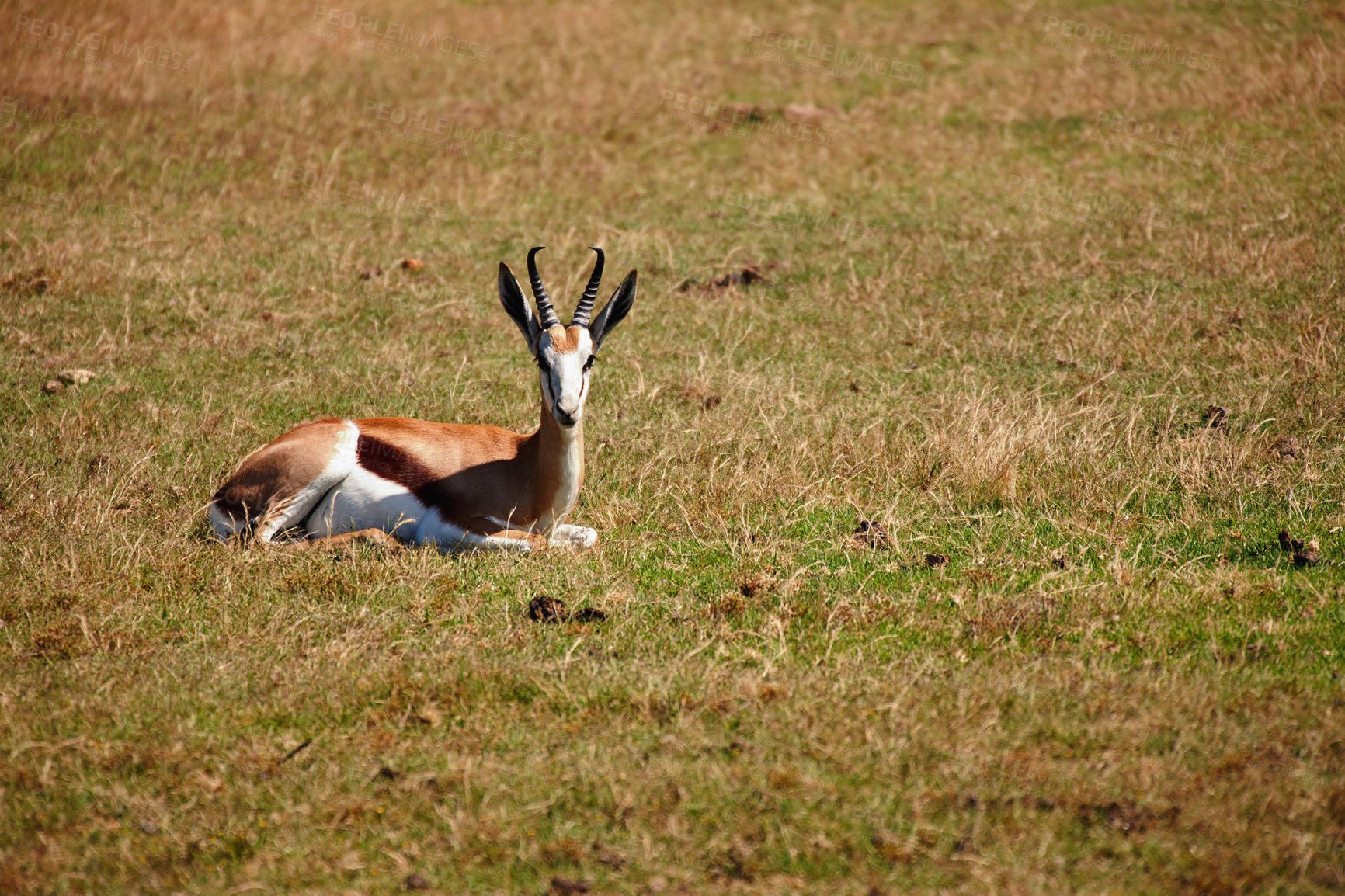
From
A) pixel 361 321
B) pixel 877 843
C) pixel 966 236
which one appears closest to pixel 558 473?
pixel 877 843

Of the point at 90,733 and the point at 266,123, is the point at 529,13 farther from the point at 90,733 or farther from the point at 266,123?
the point at 90,733

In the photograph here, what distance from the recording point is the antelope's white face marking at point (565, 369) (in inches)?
247

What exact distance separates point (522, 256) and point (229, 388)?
4.10 meters
